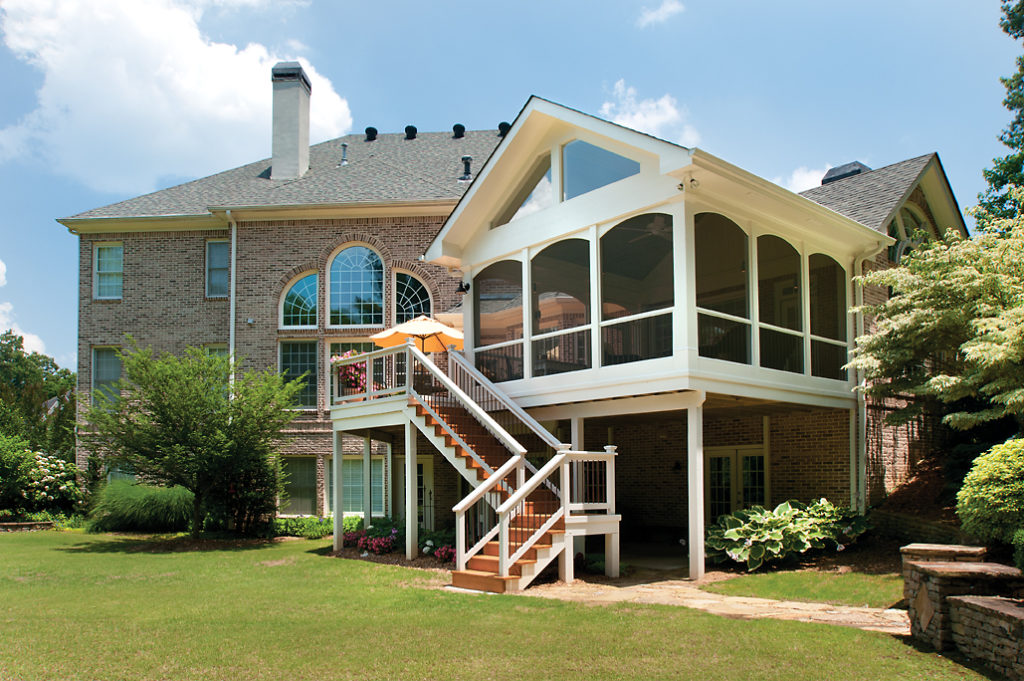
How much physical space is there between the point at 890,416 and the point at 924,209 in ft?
20.8

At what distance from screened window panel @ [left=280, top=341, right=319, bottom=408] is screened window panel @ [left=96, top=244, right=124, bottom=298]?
537 cm

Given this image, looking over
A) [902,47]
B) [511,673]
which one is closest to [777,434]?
[902,47]

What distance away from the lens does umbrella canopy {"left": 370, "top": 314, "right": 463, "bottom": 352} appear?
16219 mm

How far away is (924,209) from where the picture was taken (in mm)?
17562

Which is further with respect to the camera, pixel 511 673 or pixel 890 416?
pixel 890 416

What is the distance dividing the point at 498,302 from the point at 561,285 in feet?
5.89

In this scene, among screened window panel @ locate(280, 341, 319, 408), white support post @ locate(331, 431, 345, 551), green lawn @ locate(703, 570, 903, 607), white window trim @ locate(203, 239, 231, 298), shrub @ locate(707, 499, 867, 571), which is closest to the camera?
green lawn @ locate(703, 570, 903, 607)

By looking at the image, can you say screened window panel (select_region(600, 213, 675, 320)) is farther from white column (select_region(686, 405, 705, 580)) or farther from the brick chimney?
the brick chimney

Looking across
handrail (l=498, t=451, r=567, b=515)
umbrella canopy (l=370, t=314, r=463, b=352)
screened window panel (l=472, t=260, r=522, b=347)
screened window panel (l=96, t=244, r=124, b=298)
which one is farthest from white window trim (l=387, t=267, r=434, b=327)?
handrail (l=498, t=451, r=567, b=515)

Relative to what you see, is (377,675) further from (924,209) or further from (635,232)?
(924,209)

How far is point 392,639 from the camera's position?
7.38 metres

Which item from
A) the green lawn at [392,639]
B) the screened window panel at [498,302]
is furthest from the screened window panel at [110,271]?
the green lawn at [392,639]

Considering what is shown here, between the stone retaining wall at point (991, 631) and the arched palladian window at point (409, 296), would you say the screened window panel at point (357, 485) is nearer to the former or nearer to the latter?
the arched palladian window at point (409, 296)

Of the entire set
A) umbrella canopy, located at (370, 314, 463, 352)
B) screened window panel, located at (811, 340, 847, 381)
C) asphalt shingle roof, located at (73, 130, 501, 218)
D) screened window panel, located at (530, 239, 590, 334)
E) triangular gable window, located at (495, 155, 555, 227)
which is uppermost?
asphalt shingle roof, located at (73, 130, 501, 218)
